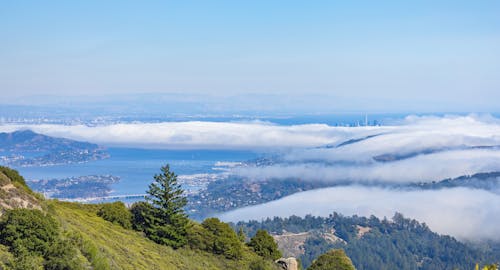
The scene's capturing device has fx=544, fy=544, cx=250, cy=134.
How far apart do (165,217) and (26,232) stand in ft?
48.0

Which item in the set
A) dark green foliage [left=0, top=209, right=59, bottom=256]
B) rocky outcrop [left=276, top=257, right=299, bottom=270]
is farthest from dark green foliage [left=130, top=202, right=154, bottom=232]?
dark green foliage [left=0, top=209, right=59, bottom=256]

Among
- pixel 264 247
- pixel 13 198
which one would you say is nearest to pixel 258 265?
pixel 264 247

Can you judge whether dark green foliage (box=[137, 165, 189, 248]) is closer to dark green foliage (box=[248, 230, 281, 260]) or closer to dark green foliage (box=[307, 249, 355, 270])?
dark green foliage (box=[248, 230, 281, 260])

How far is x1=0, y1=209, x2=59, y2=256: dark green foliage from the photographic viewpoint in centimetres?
1764

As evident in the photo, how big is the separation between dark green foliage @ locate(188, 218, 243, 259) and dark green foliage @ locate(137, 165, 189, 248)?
0.70m

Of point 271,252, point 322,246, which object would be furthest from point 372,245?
point 271,252

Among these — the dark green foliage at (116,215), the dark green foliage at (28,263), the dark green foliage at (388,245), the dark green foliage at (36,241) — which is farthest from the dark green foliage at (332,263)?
the dark green foliage at (388,245)

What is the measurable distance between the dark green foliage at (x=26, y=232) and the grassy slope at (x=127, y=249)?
2.65 meters

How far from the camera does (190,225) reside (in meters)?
32.8

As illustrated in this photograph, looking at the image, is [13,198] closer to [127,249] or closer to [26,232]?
[26,232]

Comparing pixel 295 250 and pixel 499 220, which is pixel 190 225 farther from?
pixel 499 220

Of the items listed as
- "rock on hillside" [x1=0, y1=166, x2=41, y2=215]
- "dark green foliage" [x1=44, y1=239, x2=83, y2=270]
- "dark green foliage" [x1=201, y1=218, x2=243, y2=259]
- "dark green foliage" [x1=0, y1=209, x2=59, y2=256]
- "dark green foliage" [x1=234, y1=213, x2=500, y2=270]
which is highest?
"rock on hillside" [x1=0, y1=166, x2=41, y2=215]

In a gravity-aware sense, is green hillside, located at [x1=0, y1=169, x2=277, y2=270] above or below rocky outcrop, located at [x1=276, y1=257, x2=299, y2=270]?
above

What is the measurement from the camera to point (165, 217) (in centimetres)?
3222
